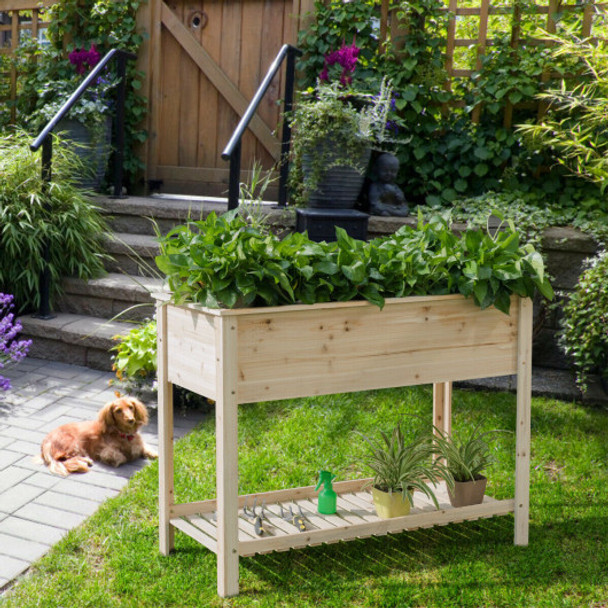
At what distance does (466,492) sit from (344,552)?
0.47 metres

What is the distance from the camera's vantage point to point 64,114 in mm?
4949

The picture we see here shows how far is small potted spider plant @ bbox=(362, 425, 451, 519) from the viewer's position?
273 cm

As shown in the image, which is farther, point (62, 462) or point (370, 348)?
point (62, 462)

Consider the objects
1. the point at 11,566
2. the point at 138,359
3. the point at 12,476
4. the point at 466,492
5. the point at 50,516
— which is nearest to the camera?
the point at 11,566

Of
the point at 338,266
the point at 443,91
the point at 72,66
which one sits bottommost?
the point at 338,266

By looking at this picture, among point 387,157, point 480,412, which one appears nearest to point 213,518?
point 480,412

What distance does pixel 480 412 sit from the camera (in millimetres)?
3920

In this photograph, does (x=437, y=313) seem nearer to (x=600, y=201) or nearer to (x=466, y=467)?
(x=466, y=467)

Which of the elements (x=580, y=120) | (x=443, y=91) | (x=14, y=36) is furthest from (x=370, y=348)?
(x=14, y=36)

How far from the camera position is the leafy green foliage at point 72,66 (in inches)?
249

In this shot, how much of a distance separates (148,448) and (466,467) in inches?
55.9

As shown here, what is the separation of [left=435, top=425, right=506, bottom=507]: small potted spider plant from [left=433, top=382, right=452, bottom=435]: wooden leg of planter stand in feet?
0.62

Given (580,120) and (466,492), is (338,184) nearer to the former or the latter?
(580,120)

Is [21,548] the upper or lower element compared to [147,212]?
lower
